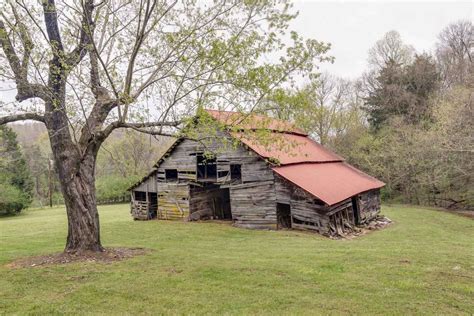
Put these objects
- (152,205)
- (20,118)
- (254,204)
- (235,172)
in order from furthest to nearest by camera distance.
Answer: (152,205), (235,172), (254,204), (20,118)

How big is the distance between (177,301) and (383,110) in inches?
1341

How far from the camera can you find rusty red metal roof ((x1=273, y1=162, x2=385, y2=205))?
1645 cm

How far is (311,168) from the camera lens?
2052 cm

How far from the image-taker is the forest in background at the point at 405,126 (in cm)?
2516

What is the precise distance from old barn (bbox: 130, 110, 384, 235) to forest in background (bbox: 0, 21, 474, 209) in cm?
320

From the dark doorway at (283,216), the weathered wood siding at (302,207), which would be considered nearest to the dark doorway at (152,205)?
the dark doorway at (283,216)

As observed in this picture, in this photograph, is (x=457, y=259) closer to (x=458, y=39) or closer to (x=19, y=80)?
(x=19, y=80)

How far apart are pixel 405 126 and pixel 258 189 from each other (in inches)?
782

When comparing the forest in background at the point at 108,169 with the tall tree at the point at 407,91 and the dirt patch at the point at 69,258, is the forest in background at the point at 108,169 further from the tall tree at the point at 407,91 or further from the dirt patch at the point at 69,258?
the dirt patch at the point at 69,258

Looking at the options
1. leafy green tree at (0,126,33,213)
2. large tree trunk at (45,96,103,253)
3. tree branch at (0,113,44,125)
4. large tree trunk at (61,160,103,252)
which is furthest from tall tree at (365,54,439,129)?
leafy green tree at (0,126,33,213)

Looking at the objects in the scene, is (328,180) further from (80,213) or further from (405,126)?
(405,126)

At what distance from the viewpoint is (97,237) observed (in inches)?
398

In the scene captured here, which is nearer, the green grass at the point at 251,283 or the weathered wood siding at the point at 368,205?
the green grass at the point at 251,283

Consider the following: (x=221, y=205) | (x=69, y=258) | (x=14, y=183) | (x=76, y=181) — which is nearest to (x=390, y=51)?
(x=221, y=205)
